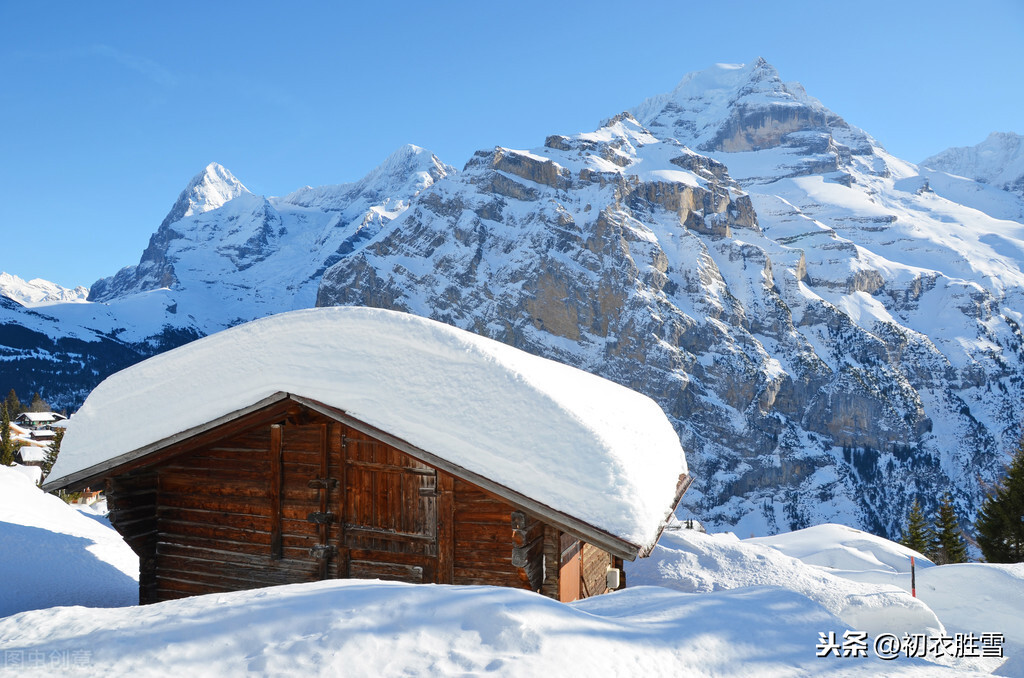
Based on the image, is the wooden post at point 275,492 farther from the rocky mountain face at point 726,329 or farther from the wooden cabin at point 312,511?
the rocky mountain face at point 726,329

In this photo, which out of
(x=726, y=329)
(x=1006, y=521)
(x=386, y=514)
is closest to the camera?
(x=386, y=514)

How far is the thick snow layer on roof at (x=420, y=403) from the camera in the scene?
7.25 m

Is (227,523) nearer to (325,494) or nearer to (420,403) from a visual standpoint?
Result: (325,494)

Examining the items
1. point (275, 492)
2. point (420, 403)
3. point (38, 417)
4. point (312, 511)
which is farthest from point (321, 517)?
point (38, 417)

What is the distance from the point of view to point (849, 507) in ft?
467

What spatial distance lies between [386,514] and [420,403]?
182cm

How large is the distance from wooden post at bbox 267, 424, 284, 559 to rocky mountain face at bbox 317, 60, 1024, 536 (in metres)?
145

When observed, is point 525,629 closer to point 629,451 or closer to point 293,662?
point 293,662

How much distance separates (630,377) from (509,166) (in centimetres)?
8301

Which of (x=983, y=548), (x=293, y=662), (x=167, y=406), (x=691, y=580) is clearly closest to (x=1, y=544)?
(x=167, y=406)

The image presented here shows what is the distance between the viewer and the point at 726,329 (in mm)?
170750

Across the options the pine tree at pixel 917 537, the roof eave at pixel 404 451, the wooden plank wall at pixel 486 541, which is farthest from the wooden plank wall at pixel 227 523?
the pine tree at pixel 917 537

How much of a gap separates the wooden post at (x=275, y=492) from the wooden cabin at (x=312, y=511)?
0.02 meters

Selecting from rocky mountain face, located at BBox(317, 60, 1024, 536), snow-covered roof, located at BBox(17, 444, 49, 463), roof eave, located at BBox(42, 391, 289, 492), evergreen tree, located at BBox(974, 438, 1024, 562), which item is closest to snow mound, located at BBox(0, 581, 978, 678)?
roof eave, located at BBox(42, 391, 289, 492)
